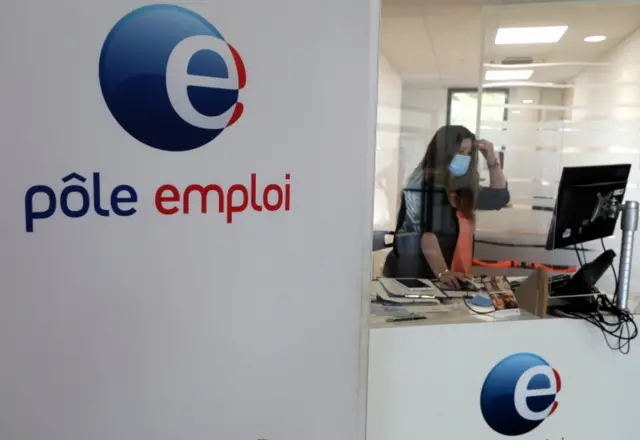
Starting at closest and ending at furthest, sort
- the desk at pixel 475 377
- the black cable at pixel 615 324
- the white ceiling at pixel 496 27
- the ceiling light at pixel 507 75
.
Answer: the desk at pixel 475 377
the black cable at pixel 615 324
the white ceiling at pixel 496 27
the ceiling light at pixel 507 75

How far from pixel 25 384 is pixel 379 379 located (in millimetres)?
987

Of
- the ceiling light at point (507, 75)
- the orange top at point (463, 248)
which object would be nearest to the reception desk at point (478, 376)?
the orange top at point (463, 248)

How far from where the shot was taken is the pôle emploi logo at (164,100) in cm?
117

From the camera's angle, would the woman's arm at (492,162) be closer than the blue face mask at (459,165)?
No

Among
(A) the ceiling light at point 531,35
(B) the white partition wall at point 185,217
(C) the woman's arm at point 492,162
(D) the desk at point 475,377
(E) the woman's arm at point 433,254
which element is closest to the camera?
(B) the white partition wall at point 185,217

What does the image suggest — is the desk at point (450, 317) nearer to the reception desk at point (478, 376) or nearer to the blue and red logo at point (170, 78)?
the reception desk at point (478, 376)

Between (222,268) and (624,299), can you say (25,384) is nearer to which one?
(222,268)

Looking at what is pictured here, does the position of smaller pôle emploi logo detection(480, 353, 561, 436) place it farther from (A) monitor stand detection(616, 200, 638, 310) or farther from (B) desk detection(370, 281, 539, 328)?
(A) monitor stand detection(616, 200, 638, 310)

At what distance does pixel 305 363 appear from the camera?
1416mm

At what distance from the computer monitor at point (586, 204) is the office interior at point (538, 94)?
6.52 feet

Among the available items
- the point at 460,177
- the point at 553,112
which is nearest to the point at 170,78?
the point at 460,177

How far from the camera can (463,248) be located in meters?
2.87

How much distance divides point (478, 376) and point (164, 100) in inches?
50.2

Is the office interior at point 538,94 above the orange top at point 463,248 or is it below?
above
